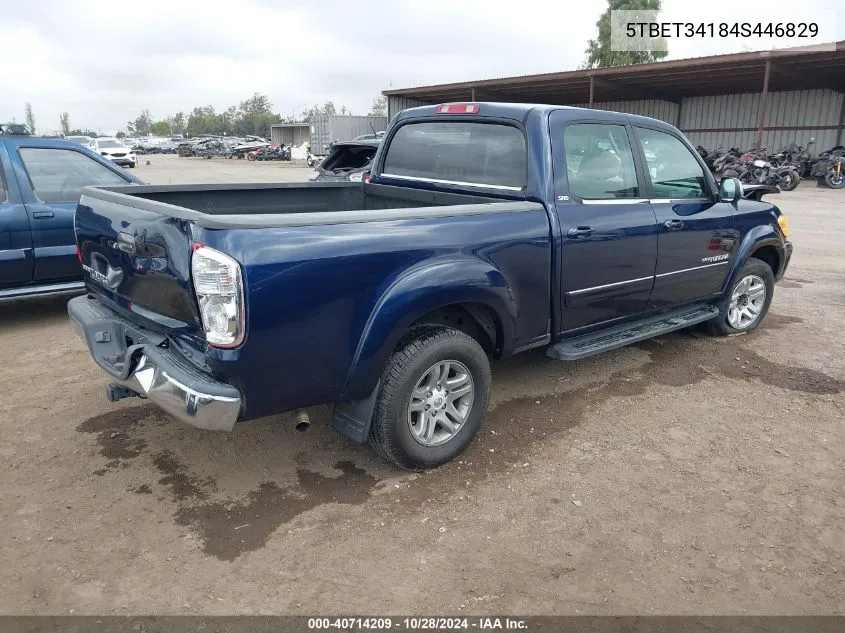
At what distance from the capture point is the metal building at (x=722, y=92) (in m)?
21.2

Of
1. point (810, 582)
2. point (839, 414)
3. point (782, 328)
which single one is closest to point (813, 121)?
point (782, 328)

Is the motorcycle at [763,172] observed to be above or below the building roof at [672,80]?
below

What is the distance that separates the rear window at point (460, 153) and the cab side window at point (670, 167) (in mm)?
1101

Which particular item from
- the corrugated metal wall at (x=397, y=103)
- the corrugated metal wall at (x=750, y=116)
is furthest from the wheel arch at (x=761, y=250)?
the corrugated metal wall at (x=397, y=103)

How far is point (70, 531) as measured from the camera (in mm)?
2939

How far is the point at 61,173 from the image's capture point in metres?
5.95

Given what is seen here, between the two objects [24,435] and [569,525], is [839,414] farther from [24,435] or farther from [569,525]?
[24,435]

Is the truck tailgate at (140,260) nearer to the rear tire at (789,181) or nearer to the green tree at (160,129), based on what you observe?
the rear tire at (789,181)

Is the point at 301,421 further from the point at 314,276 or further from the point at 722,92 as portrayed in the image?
the point at 722,92

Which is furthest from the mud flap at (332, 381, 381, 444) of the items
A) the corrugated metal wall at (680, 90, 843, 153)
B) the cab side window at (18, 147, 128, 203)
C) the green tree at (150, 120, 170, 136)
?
the green tree at (150, 120, 170, 136)

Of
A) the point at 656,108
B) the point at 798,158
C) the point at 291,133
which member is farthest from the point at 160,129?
the point at 798,158

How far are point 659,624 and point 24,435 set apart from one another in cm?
349

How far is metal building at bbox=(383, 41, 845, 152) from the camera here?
21188 mm

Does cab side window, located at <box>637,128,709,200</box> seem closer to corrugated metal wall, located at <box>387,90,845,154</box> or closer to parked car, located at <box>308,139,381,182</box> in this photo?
parked car, located at <box>308,139,381,182</box>
